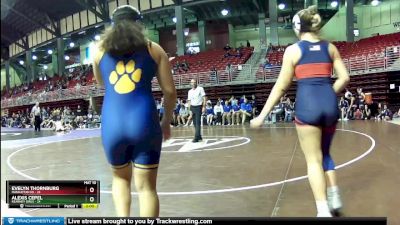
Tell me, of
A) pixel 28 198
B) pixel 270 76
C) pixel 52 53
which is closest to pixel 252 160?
pixel 270 76

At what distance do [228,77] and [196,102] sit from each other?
3.07 ft

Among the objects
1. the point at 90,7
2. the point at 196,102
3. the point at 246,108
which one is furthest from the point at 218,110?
the point at 90,7

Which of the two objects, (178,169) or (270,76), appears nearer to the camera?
(270,76)

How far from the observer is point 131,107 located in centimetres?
125

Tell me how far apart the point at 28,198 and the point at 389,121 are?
218 inches

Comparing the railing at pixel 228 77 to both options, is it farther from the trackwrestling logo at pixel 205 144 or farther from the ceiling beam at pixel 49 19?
the trackwrestling logo at pixel 205 144

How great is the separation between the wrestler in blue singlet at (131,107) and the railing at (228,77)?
0.32ft

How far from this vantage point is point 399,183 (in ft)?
7.09

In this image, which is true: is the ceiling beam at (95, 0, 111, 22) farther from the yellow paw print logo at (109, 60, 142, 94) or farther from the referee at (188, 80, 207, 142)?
the referee at (188, 80, 207, 142)

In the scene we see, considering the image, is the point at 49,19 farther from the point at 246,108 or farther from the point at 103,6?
the point at 246,108

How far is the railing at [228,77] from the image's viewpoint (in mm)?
2043

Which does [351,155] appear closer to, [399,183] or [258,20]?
[399,183]
